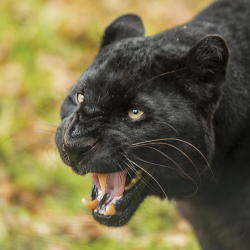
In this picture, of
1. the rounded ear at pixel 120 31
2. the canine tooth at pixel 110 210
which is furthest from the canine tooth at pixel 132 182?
the rounded ear at pixel 120 31

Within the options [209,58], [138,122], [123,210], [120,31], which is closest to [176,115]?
[138,122]

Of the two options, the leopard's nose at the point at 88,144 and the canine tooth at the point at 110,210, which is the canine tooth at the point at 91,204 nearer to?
the canine tooth at the point at 110,210

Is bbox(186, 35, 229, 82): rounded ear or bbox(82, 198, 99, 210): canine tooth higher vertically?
bbox(186, 35, 229, 82): rounded ear

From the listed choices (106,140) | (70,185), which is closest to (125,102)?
(106,140)

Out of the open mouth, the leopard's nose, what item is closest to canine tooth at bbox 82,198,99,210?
the open mouth

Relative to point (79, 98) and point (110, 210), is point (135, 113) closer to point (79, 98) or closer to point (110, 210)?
point (79, 98)

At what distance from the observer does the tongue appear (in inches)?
129

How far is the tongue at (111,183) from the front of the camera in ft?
10.7

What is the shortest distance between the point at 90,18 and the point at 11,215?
3.53 metres

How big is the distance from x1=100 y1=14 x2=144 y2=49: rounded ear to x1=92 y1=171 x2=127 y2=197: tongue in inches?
31.1

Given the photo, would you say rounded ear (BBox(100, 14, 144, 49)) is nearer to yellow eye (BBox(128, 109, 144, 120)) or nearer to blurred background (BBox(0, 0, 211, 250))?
blurred background (BBox(0, 0, 211, 250))

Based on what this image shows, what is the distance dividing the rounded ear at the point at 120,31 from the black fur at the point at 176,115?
0.12 m

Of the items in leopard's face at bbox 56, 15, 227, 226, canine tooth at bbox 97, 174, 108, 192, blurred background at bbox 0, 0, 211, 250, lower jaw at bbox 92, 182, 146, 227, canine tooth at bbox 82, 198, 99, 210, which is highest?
leopard's face at bbox 56, 15, 227, 226

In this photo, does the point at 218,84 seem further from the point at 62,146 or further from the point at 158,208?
the point at 158,208
